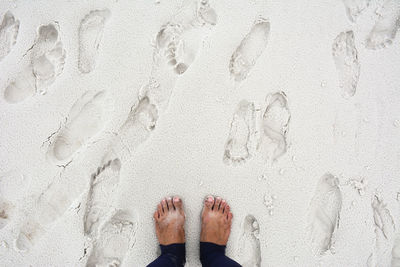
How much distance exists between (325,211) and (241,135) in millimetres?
545

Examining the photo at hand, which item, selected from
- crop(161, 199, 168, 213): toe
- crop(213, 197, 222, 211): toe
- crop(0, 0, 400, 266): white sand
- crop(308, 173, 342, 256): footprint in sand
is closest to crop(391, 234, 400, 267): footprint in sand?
crop(0, 0, 400, 266): white sand

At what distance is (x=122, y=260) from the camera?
1201mm

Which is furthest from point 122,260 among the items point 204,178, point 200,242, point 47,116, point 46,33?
point 46,33

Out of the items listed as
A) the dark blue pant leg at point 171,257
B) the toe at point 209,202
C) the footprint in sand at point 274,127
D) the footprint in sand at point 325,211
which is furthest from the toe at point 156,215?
the footprint in sand at point 325,211

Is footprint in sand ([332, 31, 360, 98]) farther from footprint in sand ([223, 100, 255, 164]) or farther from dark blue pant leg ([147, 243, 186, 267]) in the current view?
dark blue pant leg ([147, 243, 186, 267])

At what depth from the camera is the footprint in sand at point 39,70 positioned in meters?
1.24

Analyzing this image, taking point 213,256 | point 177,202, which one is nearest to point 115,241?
point 177,202

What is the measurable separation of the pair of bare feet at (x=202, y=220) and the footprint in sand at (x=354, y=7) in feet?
3.66

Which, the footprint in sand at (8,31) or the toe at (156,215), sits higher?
the footprint in sand at (8,31)

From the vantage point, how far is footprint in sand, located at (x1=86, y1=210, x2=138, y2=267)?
47.2 inches

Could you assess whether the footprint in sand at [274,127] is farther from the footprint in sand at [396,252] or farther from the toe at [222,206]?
the footprint in sand at [396,252]

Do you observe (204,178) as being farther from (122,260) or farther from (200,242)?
A: (122,260)

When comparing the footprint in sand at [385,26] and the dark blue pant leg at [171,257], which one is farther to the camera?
the footprint in sand at [385,26]

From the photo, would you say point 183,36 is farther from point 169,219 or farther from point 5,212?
point 5,212
